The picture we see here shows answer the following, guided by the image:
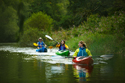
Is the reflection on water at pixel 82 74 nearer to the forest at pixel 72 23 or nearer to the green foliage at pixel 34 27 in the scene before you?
the forest at pixel 72 23

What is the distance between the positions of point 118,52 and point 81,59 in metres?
8.70

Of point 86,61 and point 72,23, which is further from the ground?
point 72,23

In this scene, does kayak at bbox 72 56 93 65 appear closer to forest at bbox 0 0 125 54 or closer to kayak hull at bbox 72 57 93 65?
kayak hull at bbox 72 57 93 65

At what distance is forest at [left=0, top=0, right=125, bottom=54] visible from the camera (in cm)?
2400

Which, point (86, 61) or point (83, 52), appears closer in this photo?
point (86, 61)

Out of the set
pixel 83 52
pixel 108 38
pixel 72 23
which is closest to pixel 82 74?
pixel 83 52

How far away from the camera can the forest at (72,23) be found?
78.7 feet

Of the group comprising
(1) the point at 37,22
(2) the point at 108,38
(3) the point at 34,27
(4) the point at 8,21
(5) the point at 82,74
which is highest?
(4) the point at 8,21

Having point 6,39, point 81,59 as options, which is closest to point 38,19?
point 6,39

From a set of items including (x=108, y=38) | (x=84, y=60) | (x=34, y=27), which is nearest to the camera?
(x=84, y=60)

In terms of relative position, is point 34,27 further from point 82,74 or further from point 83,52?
point 82,74

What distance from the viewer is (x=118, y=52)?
72.2 ft

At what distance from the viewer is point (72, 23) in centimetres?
5259

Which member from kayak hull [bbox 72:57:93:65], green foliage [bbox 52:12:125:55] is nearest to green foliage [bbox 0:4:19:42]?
green foliage [bbox 52:12:125:55]
